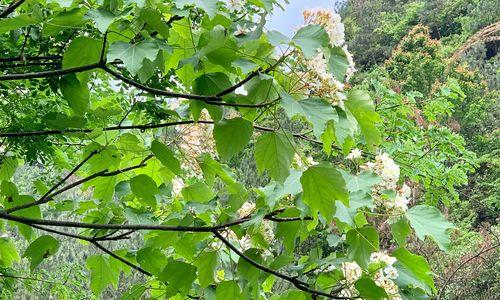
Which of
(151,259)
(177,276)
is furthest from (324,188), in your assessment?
(151,259)

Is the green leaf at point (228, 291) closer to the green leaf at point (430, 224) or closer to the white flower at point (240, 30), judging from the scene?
the green leaf at point (430, 224)

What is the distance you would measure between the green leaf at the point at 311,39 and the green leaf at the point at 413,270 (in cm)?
44

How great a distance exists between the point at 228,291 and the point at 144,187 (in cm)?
26

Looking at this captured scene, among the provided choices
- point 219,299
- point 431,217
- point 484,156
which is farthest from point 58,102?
point 484,156

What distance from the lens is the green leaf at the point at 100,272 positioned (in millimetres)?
1273

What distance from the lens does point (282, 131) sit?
2.55 ft

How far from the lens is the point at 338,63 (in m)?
0.71

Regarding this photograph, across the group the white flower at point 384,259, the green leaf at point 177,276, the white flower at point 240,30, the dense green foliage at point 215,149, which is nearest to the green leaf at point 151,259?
the dense green foliage at point 215,149

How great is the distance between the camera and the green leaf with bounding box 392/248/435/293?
92 cm

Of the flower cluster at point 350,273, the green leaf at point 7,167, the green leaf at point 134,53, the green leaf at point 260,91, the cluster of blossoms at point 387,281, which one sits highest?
the green leaf at point 134,53

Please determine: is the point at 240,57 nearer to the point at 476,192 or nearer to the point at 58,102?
the point at 58,102

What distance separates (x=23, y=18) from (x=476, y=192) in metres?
11.5

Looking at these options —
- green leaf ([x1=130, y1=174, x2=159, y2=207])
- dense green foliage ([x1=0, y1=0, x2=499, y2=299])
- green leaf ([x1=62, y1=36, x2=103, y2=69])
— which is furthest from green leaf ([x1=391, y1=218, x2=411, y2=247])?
green leaf ([x1=62, y1=36, x2=103, y2=69])

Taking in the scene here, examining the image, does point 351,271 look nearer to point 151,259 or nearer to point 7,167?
point 151,259
